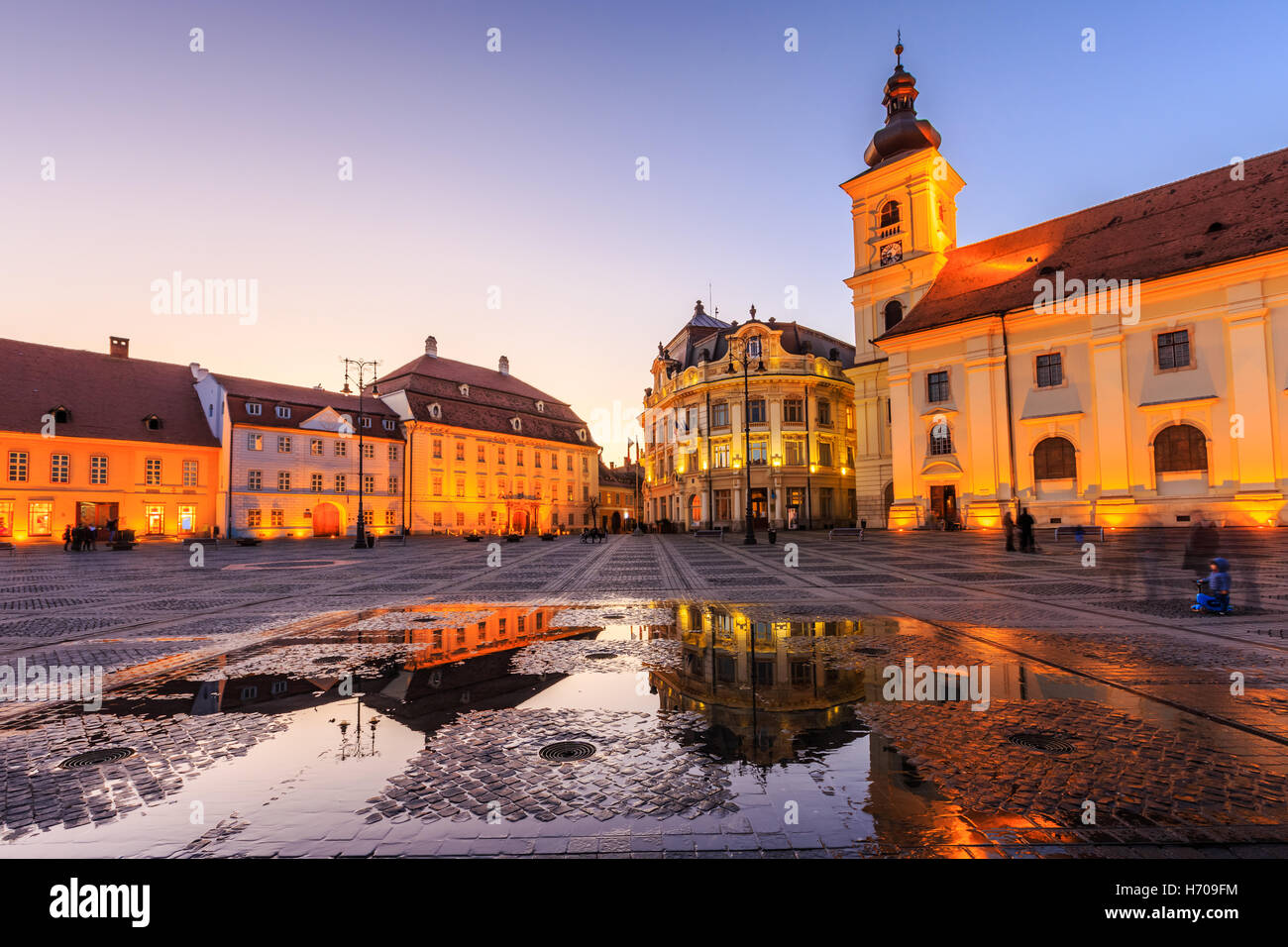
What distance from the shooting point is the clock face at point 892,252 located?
42.8 metres

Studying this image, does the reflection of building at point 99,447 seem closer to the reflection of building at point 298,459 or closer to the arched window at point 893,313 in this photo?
the reflection of building at point 298,459

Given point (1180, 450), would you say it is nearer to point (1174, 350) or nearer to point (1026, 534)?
point (1174, 350)

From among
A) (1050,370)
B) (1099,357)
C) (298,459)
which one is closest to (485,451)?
(298,459)

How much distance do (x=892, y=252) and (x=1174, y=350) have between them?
18.4 metres

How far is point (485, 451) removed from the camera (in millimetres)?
62688

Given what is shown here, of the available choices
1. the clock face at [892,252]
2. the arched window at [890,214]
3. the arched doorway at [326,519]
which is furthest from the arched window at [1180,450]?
the arched doorway at [326,519]

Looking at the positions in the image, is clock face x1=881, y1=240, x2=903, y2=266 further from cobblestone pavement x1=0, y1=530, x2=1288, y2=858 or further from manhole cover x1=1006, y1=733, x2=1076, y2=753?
manhole cover x1=1006, y1=733, x2=1076, y2=753

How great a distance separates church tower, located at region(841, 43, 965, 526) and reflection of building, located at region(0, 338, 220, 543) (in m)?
49.3

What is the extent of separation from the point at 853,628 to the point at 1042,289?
3322cm

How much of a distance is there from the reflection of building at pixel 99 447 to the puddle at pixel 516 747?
47.2m

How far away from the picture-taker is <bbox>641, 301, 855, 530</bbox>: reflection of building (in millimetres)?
55188

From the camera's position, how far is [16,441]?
40.0m

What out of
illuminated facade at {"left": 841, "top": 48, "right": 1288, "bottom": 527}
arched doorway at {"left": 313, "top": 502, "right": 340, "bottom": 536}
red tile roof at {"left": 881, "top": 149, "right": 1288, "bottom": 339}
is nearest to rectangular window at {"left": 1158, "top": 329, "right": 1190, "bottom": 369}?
illuminated facade at {"left": 841, "top": 48, "right": 1288, "bottom": 527}

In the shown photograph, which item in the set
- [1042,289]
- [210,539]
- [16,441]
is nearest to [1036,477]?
[1042,289]
